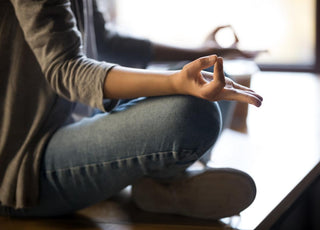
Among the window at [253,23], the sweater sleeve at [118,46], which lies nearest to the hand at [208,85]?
the sweater sleeve at [118,46]

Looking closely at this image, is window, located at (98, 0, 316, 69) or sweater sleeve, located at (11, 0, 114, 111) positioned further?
window, located at (98, 0, 316, 69)

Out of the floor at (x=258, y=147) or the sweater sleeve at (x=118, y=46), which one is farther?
the sweater sleeve at (x=118, y=46)

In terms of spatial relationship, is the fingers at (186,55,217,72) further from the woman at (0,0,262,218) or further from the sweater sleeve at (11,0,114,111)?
the sweater sleeve at (11,0,114,111)

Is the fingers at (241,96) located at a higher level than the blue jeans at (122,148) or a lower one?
higher

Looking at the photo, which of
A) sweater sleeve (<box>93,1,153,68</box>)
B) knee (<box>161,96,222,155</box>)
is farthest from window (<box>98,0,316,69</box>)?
knee (<box>161,96,222,155</box>)

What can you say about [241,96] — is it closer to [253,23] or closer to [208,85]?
[208,85]

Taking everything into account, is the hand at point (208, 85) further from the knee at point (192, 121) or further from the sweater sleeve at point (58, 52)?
the sweater sleeve at point (58, 52)

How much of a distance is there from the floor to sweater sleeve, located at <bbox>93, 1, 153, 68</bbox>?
318 mm

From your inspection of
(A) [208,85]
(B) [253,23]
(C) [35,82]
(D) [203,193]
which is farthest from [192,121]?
(B) [253,23]

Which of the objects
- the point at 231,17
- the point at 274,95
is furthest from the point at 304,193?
the point at 231,17

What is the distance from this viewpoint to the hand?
0.74 metres

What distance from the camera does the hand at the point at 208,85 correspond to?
2.42 ft

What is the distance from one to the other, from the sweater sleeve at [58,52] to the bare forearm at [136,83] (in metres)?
0.02

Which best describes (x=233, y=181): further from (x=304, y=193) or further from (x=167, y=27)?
(x=167, y=27)
